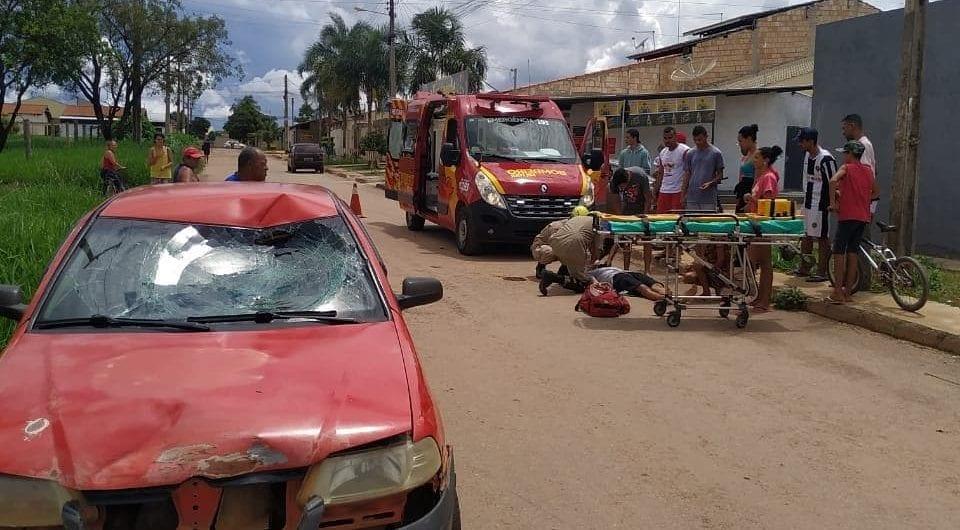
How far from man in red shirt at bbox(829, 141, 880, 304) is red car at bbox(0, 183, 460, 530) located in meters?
5.90

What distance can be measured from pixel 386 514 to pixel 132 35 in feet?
161

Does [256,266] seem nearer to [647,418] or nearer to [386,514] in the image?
[386,514]

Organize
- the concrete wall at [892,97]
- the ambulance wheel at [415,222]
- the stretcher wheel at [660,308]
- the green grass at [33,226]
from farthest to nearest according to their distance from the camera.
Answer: the ambulance wheel at [415,222] → the concrete wall at [892,97] → the stretcher wheel at [660,308] → the green grass at [33,226]

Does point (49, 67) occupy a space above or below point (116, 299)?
above

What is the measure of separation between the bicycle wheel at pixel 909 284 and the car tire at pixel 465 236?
604cm

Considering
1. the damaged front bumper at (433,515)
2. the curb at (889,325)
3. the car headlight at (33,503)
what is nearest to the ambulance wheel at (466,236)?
the curb at (889,325)

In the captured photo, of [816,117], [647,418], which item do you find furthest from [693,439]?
[816,117]

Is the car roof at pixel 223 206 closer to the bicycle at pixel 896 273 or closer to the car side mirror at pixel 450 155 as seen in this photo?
the bicycle at pixel 896 273

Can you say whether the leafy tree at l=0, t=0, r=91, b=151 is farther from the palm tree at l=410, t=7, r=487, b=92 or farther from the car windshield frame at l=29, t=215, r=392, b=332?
the car windshield frame at l=29, t=215, r=392, b=332

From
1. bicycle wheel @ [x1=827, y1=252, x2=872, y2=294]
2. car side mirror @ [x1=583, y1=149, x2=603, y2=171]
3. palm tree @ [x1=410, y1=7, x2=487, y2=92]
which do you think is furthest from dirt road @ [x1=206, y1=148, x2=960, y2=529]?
palm tree @ [x1=410, y1=7, x2=487, y2=92]

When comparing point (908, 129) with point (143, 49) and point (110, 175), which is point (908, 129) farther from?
point (143, 49)

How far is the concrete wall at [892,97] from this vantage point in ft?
38.4

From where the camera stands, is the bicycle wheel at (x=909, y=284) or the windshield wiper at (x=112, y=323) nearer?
the windshield wiper at (x=112, y=323)

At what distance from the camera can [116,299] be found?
3.65 metres
